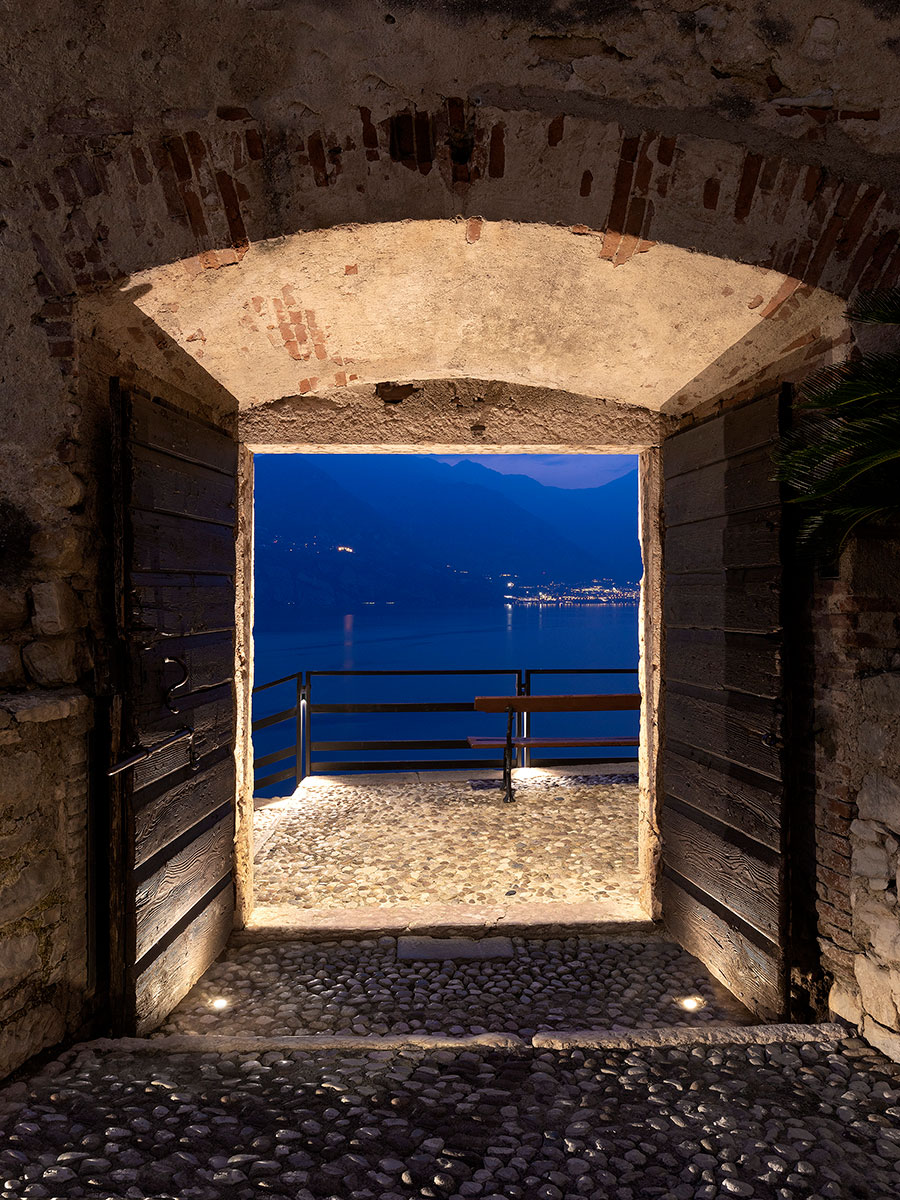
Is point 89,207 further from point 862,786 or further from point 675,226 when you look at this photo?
point 862,786

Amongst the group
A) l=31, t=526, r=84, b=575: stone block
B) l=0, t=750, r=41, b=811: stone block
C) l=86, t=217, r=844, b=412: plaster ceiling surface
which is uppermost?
l=86, t=217, r=844, b=412: plaster ceiling surface

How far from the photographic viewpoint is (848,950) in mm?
2342

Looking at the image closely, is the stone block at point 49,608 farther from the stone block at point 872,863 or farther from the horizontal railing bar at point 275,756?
the horizontal railing bar at point 275,756

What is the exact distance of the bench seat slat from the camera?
19.6ft


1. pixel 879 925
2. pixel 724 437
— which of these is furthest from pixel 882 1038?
pixel 724 437

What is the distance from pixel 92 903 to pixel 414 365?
105 inches

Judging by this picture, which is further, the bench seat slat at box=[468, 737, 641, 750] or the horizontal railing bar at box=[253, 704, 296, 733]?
the bench seat slat at box=[468, 737, 641, 750]

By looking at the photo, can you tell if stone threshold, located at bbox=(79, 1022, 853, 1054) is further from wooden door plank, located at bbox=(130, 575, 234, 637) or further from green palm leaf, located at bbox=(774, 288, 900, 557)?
green palm leaf, located at bbox=(774, 288, 900, 557)

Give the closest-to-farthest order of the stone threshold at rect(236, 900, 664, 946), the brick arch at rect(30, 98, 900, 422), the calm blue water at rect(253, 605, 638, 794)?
the brick arch at rect(30, 98, 900, 422) < the stone threshold at rect(236, 900, 664, 946) < the calm blue water at rect(253, 605, 638, 794)

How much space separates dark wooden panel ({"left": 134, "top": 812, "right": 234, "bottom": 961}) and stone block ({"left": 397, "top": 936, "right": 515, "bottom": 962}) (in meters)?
0.97

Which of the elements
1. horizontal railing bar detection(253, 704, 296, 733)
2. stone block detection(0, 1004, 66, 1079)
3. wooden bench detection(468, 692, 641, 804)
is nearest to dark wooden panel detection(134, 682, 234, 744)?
stone block detection(0, 1004, 66, 1079)

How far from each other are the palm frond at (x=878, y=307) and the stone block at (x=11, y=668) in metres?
2.85

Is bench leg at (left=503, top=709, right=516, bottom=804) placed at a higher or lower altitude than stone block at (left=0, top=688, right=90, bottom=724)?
lower

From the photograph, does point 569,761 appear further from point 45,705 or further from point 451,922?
point 45,705
